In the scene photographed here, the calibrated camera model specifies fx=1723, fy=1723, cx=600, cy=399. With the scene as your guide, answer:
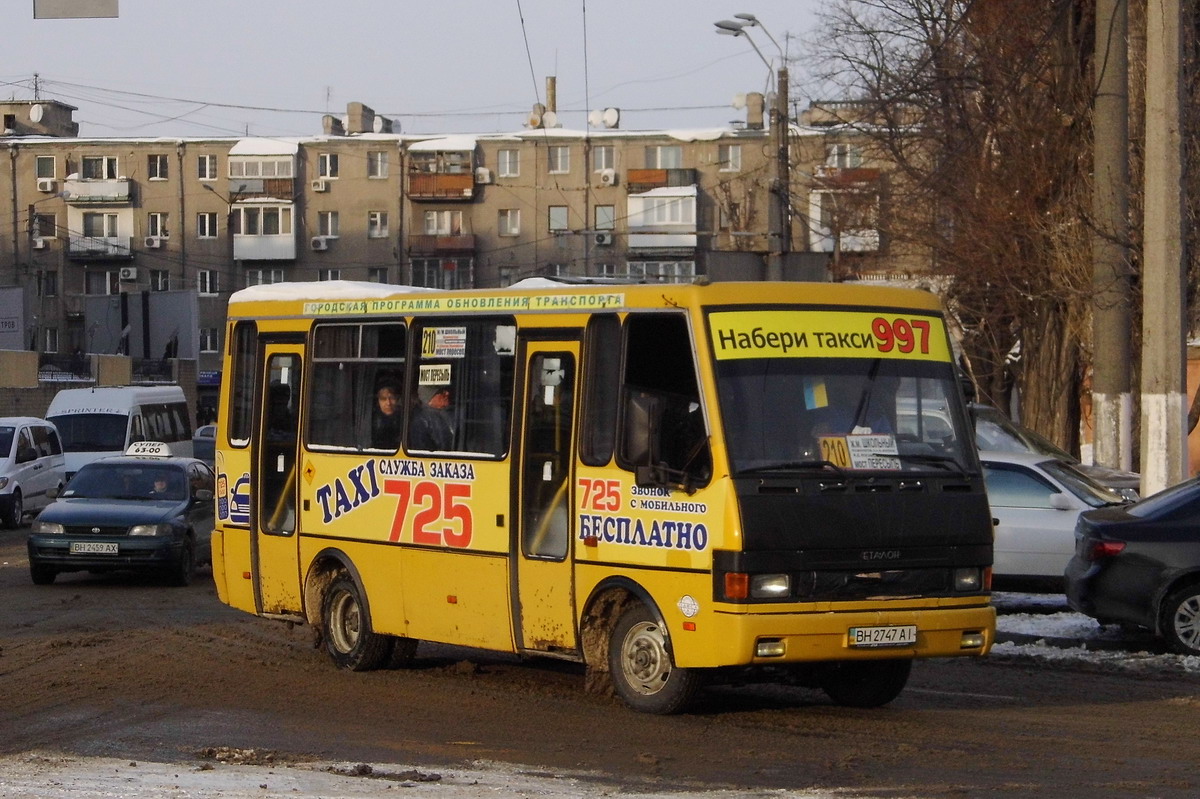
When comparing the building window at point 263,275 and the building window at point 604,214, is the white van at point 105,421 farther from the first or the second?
the building window at point 263,275

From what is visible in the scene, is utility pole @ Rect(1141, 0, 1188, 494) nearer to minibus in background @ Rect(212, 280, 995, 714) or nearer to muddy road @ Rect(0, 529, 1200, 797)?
muddy road @ Rect(0, 529, 1200, 797)

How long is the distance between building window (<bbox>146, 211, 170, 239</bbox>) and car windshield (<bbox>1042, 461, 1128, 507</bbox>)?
67.3 meters

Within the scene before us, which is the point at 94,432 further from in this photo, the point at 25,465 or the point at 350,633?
the point at 350,633

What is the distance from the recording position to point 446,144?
251 ft

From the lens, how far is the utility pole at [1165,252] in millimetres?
14789

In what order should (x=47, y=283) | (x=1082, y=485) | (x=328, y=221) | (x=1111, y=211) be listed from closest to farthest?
(x=1111, y=211) < (x=1082, y=485) < (x=328, y=221) < (x=47, y=283)

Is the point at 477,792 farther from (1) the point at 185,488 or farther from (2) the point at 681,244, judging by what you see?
(2) the point at 681,244

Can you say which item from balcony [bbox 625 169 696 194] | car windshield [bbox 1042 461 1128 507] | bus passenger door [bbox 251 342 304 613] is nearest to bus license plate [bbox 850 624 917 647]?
bus passenger door [bbox 251 342 304 613]

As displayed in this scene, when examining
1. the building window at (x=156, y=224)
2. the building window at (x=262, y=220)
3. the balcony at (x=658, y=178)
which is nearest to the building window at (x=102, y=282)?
the building window at (x=156, y=224)

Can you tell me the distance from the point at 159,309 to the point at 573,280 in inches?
2298

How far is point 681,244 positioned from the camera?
74500mm

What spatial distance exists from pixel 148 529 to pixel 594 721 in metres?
11.2

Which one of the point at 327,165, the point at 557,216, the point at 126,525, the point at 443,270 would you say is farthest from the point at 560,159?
the point at 126,525

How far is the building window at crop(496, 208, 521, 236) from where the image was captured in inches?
3036
